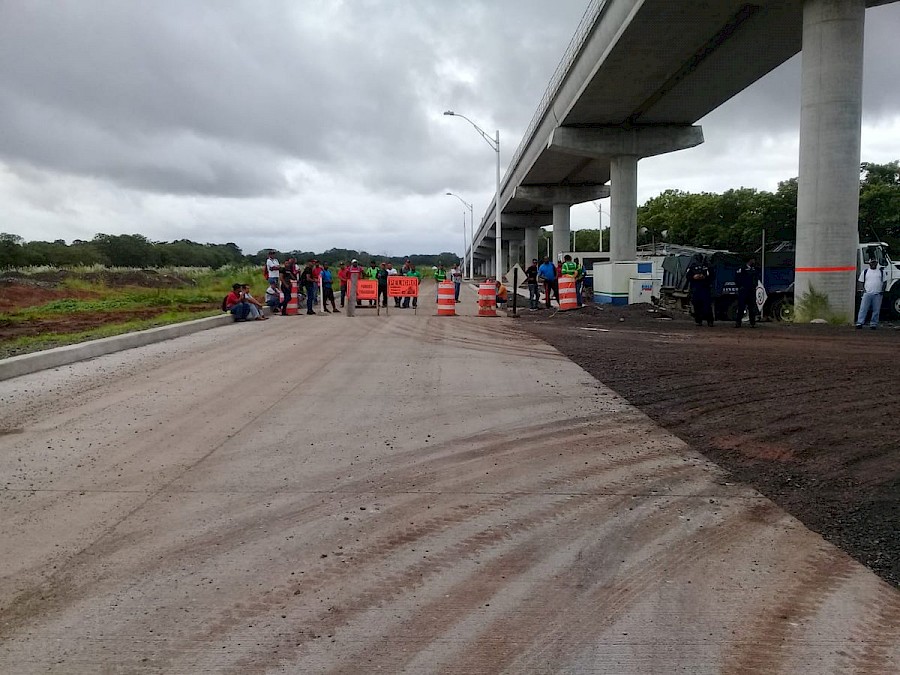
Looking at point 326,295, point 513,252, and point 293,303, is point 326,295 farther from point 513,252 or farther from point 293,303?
point 513,252

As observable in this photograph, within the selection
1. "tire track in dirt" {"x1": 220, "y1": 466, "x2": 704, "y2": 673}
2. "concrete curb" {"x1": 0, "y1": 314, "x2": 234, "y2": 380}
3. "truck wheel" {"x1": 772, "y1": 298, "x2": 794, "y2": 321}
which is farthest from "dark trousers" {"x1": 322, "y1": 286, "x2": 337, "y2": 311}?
"tire track in dirt" {"x1": 220, "y1": 466, "x2": 704, "y2": 673}

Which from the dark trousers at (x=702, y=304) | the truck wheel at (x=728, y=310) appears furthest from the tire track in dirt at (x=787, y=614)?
the truck wheel at (x=728, y=310)

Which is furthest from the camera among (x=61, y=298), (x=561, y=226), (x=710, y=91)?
(x=561, y=226)

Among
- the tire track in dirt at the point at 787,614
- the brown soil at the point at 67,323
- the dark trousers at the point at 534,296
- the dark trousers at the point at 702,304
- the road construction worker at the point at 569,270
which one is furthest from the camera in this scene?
the dark trousers at the point at 534,296

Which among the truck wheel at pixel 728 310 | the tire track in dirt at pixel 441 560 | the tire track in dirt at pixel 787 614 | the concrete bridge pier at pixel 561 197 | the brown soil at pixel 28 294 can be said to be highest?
the concrete bridge pier at pixel 561 197

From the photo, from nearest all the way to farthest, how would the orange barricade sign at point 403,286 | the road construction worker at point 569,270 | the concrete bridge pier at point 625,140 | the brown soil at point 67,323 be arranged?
the brown soil at point 67,323 → the orange barricade sign at point 403,286 → the road construction worker at point 569,270 → the concrete bridge pier at point 625,140

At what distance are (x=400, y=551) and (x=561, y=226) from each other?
189 ft

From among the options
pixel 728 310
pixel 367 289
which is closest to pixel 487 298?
pixel 367 289

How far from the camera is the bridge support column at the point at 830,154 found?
1950 cm

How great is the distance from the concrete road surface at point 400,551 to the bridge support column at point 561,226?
174 ft

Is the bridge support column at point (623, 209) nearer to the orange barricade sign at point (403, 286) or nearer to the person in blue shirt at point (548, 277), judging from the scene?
the person in blue shirt at point (548, 277)

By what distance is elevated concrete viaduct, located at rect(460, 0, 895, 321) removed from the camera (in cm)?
1962

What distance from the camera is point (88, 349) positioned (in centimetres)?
1291

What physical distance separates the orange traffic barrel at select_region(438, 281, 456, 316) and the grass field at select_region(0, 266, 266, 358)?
6592 millimetres
